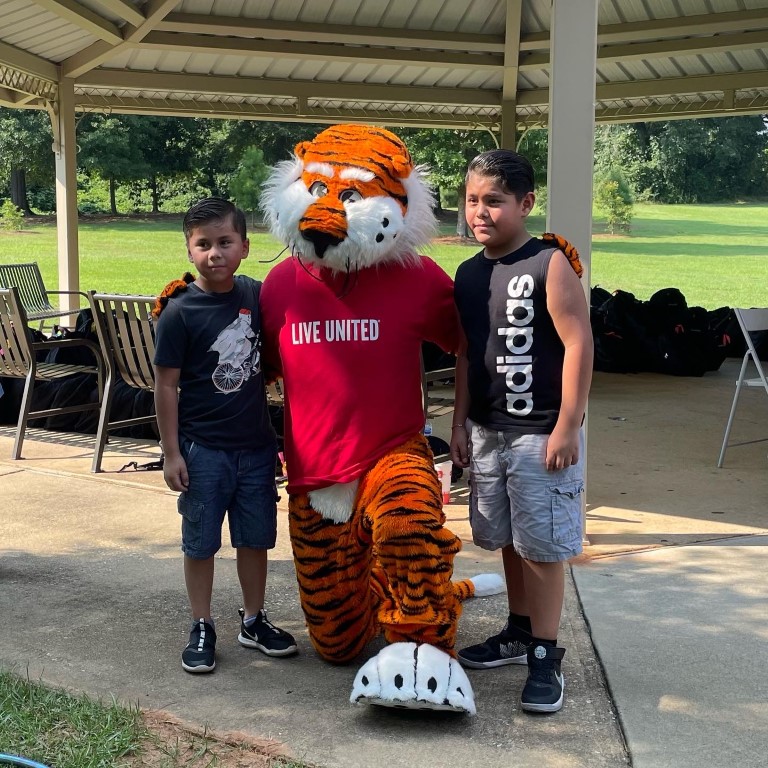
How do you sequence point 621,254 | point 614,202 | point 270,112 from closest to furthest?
point 270,112, point 621,254, point 614,202

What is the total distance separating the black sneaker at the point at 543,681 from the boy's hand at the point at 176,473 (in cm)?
120

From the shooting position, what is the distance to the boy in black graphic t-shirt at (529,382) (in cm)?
303

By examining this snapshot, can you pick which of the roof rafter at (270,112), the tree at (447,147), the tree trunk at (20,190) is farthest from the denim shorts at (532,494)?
the tree trunk at (20,190)

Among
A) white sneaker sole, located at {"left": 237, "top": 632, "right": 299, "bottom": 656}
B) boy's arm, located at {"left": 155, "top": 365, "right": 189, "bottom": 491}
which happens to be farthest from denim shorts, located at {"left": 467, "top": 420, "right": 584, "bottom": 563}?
boy's arm, located at {"left": 155, "top": 365, "right": 189, "bottom": 491}

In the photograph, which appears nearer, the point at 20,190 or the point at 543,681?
the point at 543,681

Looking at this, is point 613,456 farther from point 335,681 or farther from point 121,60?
point 121,60

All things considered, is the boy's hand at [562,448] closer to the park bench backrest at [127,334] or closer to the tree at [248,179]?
the park bench backrest at [127,334]

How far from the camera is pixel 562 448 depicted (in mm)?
3020

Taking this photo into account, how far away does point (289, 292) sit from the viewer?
11.1ft

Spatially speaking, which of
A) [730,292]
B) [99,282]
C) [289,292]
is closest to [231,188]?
[99,282]

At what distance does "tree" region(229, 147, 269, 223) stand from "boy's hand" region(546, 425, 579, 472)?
1363 inches

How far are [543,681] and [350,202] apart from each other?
1.53 m

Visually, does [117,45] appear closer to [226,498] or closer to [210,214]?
[210,214]

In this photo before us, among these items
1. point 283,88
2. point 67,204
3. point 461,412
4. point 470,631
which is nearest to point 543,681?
point 470,631
